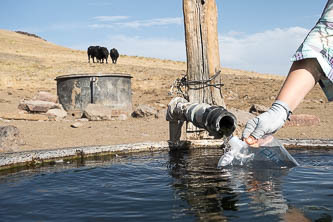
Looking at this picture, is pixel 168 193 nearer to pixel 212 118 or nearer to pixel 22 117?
pixel 212 118

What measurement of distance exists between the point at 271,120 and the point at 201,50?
4.17m

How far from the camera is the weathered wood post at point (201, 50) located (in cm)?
537

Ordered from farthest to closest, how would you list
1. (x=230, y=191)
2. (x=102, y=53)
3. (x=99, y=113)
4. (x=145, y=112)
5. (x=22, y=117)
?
(x=102, y=53)
(x=145, y=112)
(x=99, y=113)
(x=22, y=117)
(x=230, y=191)

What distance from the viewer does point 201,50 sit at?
543 cm

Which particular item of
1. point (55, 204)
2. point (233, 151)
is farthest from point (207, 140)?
point (55, 204)

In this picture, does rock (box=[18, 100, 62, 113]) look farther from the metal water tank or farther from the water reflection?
the water reflection

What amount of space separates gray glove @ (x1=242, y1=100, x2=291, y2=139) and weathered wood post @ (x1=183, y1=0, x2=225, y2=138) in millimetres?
3950

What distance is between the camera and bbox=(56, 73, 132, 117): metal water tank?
11.5m

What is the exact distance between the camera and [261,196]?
8.29ft

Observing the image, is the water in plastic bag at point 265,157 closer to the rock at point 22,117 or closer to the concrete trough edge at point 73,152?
the concrete trough edge at point 73,152

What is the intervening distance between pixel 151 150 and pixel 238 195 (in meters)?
2.43

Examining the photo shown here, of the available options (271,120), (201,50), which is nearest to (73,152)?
(201,50)

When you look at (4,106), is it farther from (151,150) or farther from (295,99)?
(295,99)

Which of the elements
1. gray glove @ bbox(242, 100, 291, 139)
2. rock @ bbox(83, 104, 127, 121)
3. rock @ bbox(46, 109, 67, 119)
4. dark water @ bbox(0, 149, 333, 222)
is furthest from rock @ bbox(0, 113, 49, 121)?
gray glove @ bbox(242, 100, 291, 139)
